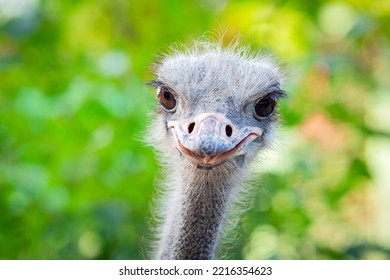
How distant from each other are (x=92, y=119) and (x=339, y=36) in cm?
72

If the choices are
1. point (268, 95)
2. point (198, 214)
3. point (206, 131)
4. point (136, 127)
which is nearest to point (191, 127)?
point (206, 131)

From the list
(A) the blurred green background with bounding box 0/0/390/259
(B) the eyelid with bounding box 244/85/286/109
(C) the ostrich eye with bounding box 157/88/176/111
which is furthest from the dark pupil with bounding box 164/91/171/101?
(A) the blurred green background with bounding box 0/0/390/259

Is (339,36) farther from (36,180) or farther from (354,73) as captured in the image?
(36,180)

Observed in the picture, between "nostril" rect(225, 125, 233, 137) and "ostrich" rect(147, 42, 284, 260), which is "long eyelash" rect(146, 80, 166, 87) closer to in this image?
"ostrich" rect(147, 42, 284, 260)

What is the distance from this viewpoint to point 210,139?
100cm

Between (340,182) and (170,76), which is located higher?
(340,182)

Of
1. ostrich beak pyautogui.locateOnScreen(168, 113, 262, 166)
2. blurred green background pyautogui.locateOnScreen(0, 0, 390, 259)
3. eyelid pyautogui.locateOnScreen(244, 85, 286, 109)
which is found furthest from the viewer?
blurred green background pyautogui.locateOnScreen(0, 0, 390, 259)

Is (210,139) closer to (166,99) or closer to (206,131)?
(206,131)

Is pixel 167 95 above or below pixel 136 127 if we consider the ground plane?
below

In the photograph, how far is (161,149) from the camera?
1.31m

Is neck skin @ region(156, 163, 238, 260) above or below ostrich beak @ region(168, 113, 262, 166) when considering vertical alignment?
above

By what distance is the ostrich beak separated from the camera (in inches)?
39.5

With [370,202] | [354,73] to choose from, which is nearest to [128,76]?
[354,73]

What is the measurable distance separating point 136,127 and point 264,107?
2.38 feet
